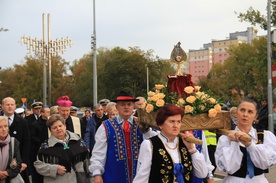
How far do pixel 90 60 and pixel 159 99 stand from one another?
57794mm

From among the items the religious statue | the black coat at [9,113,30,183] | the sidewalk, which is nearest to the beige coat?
the black coat at [9,113,30,183]

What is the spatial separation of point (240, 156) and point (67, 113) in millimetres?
4578

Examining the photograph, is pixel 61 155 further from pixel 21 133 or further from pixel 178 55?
pixel 178 55

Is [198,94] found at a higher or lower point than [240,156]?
higher

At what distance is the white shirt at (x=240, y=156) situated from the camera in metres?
4.41

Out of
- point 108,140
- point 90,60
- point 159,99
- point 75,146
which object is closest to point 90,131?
point 75,146

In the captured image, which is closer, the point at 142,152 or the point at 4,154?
the point at 142,152

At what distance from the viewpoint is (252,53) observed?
5409 cm

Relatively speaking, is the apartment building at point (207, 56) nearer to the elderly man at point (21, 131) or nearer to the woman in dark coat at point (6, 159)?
the elderly man at point (21, 131)

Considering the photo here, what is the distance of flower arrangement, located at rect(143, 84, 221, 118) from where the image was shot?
451 centimetres

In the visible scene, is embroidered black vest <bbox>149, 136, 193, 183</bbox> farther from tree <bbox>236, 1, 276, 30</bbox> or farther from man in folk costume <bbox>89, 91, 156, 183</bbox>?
tree <bbox>236, 1, 276, 30</bbox>

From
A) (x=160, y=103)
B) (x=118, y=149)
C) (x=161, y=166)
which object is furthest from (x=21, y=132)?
(x=161, y=166)

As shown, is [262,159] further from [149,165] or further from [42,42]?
[42,42]

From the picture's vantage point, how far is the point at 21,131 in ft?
25.3
